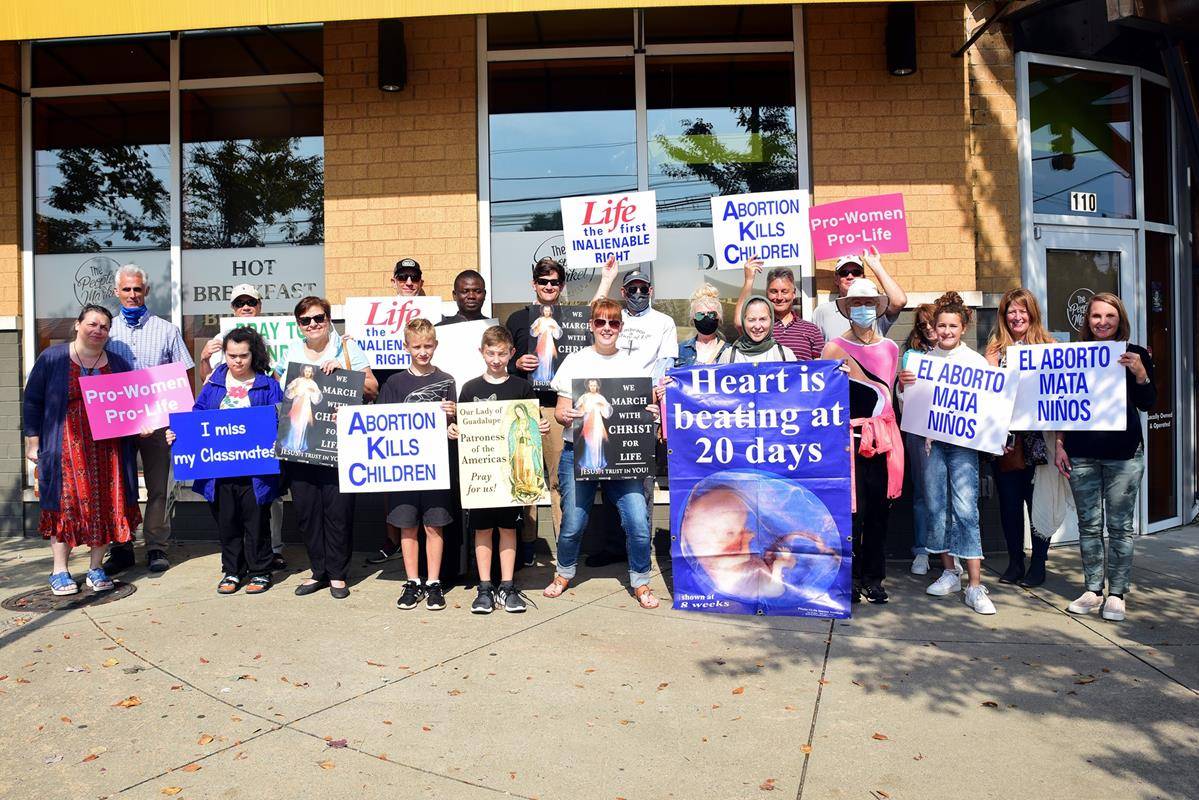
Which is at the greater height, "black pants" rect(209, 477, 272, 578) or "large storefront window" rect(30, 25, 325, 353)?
"large storefront window" rect(30, 25, 325, 353)

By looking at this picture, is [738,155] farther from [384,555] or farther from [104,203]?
[104,203]

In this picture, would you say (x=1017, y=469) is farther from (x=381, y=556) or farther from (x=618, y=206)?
(x=381, y=556)

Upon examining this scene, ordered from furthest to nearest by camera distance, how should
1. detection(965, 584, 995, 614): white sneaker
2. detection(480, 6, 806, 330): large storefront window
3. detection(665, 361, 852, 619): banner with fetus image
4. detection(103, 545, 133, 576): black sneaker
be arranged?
detection(480, 6, 806, 330): large storefront window
detection(103, 545, 133, 576): black sneaker
detection(965, 584, 995, 614): white sneaker
detection(665, 361, 852, 619): banner with fetus image

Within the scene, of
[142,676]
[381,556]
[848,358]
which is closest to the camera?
[142,676]

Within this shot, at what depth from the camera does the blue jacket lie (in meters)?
5.89

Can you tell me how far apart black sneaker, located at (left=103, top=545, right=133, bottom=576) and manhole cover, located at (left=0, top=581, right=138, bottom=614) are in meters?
0.45

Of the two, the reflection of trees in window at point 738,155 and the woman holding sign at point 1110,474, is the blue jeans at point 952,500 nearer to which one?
the woman holding sign at point 1110,474

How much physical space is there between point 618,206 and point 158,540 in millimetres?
4365

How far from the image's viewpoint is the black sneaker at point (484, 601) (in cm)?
533

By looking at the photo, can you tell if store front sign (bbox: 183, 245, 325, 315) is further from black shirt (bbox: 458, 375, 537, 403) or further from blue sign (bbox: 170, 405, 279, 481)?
black shirt (bbox: 458, 375, 537, 403)

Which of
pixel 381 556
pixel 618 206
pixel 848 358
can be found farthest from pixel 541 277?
pixel 381 556

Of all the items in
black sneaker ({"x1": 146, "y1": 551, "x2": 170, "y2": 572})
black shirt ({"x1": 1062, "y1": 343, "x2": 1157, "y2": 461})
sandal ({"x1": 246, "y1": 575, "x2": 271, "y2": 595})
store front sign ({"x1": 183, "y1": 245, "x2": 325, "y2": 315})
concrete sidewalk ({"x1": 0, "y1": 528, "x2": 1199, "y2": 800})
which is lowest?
concrete sidewalk ({"x1": 0, "y1": 528, "x2": 1199, "y2": 800})

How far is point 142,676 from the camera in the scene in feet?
14.4

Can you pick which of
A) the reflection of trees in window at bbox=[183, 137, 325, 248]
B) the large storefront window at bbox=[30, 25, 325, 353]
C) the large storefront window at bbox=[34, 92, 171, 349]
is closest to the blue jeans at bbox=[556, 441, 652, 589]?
the large storefront window at bbox=[30, 25, 325, 353]
